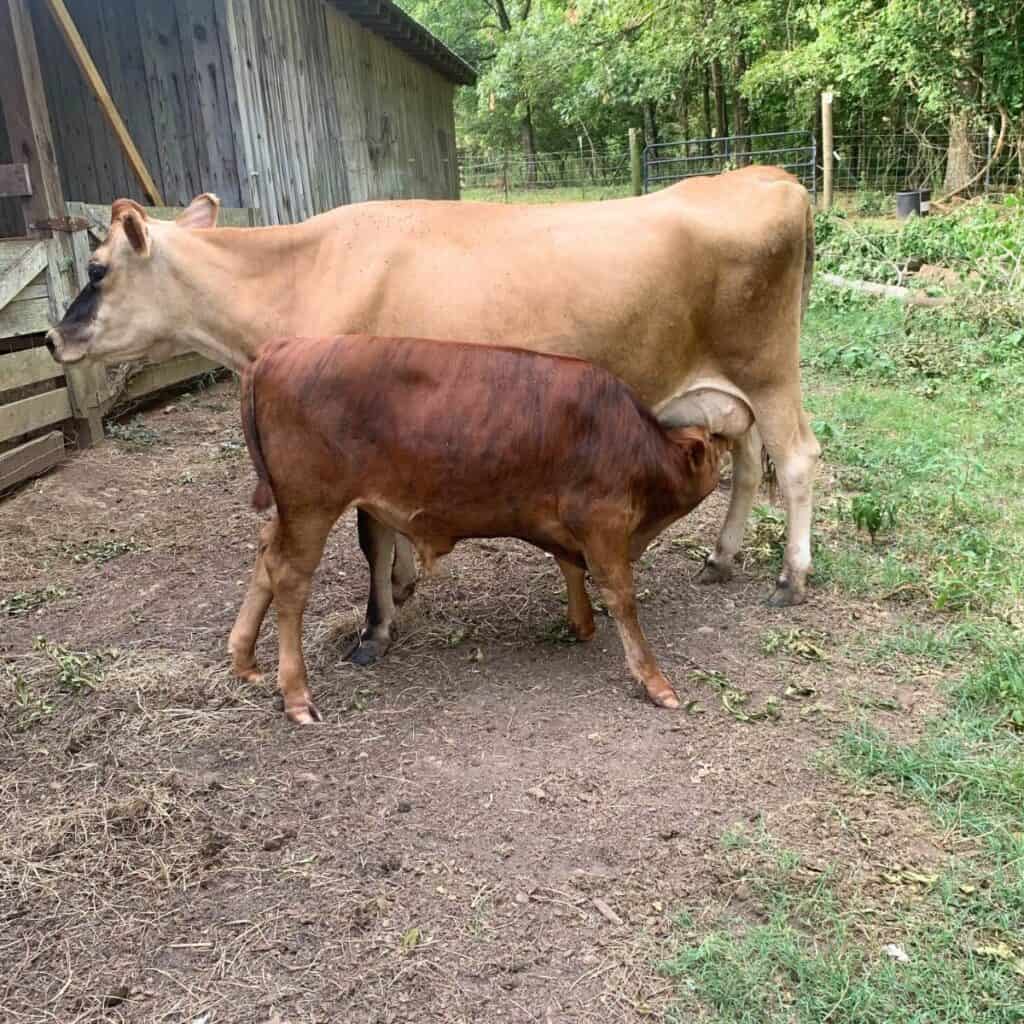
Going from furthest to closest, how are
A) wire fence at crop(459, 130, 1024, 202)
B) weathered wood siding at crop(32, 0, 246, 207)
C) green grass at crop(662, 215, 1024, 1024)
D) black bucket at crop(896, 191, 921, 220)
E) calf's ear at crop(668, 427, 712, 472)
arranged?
wire fence at crop(459, 130, 1024, 202)
black bucket at crop(896, 191, 921, 220)
weathered wood siding at crop(32, 0, 246, 207)
calf's ear at crop(668, 427, 712, 472)
green grass at crop(662, 215, 1024, 1024)

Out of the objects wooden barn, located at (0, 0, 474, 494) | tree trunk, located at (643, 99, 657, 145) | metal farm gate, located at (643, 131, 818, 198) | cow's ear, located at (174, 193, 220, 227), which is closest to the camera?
cow's ear, located at (174, 193, 220, 227)

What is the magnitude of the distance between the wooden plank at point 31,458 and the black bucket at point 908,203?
15.9 meters

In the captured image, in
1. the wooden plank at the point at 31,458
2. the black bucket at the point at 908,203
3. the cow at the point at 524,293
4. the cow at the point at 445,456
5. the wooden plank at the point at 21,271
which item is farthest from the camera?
the black bucket at the point at 908,203

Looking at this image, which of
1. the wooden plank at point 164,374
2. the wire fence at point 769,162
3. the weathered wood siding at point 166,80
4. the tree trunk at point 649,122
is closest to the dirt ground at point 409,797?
the wooden plank at point 164,374

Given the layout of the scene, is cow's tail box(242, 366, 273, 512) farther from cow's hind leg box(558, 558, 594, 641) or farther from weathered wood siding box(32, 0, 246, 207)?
Result: weathered wood siding box(32, 0, 246, 207)

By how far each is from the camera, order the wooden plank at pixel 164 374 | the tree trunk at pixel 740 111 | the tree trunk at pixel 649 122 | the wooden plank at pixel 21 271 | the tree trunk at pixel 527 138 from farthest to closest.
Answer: the tree trunk at pixel 527 138
the tree trunk at pixel 649 122
the tree trunk at pixel 740 111
the wooden plank at pixel 164 374
the wooden plank at pixel 21 271

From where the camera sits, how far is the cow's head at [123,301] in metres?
4.39

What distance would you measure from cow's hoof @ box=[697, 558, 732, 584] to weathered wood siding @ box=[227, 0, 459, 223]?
6.74 meters

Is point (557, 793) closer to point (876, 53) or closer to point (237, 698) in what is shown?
point (237, 698)

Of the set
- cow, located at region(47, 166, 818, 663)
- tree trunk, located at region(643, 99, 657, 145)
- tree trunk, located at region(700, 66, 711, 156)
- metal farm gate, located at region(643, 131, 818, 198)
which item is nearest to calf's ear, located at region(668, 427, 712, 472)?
cow, located at region(47, 166, 818, 663)

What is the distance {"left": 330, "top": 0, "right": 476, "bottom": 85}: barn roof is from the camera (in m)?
12.4

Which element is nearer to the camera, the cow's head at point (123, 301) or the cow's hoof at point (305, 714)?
the cow's hoof at point (305, 714)

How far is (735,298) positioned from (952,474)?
226 centimetres

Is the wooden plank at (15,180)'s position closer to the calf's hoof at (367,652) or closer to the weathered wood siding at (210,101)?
the weathered wood siding at (210,101)
